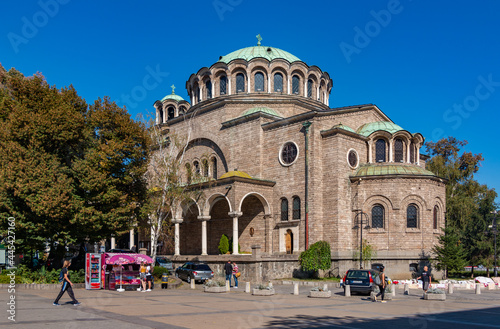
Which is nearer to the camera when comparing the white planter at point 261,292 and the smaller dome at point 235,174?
the white planter at point 261,292

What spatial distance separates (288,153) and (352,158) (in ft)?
14.8

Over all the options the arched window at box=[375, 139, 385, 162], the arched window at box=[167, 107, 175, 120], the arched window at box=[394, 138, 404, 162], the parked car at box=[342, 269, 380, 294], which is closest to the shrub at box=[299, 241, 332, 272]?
the parked car at box=[342, 269, 380, 294]

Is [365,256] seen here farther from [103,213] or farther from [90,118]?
[90,118]

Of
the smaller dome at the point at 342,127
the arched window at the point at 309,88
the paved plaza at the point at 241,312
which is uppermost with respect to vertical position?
the arched window at the point at 309,88

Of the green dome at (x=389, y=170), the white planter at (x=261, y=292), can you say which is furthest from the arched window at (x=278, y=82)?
the white planter at (x=261, y=292)

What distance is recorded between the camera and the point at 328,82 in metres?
43.9

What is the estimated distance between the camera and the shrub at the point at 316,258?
97.6 ft

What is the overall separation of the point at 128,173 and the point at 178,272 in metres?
7.55

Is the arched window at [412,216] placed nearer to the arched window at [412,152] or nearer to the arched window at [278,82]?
the arched window at [412,152]

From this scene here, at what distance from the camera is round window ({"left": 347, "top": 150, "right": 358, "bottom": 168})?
1282 inches

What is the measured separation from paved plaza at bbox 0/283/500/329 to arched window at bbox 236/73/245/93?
23.4 meters

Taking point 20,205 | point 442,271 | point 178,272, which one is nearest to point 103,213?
point 20,205

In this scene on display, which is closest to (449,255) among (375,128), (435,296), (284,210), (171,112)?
(375,128)

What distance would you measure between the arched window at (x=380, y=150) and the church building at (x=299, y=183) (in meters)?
0.07
